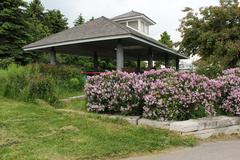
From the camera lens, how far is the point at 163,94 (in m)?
6.94

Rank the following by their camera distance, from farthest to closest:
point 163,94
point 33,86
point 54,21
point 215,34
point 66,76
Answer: point 54,21 → point 215,34 → point 66,76 → point 33,86 → point 163,94

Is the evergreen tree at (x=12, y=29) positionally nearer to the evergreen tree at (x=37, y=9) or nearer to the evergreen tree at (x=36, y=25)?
the evergreen tree at (x=36, y=25)

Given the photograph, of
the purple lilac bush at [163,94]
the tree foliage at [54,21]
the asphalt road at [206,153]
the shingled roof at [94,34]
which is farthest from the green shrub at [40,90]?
the tree foliage at [54,21]

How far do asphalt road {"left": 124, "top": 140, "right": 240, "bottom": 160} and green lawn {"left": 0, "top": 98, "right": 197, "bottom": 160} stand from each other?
0.88 feet

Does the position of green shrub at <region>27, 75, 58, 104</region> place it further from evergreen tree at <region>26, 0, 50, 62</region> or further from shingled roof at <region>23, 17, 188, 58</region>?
evergreen tree at <region>26, 0, 50, 62</region>

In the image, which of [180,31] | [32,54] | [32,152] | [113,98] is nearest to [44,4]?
[32,54]

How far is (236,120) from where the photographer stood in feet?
23.9

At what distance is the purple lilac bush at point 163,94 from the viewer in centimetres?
690

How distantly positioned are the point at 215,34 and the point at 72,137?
1440 cm

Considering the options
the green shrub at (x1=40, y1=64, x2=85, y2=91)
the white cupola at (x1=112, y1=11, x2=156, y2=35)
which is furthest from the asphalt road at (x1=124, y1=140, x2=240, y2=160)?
the white cupola at (x1=112, y1=11, x2=156, y2=35)

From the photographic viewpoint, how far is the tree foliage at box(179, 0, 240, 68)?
692 inches

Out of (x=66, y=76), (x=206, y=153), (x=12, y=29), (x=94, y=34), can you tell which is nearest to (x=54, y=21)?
(x=12, y=29)

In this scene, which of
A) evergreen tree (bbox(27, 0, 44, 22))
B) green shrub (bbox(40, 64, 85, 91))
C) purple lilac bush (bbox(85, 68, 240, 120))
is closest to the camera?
purple lilac bush (bbox(85, 68, 240, 120))

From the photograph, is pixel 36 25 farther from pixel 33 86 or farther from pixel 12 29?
pixel 33 86
